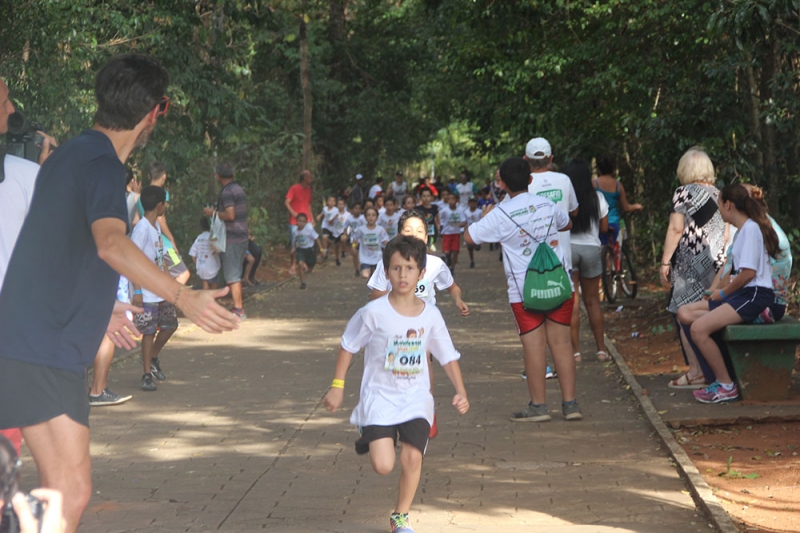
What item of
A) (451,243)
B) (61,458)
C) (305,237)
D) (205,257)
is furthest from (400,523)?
(451,243)

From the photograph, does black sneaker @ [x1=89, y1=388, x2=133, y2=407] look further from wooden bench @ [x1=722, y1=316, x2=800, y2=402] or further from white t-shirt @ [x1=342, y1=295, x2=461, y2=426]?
wooden bench @ [x1=722, y1=316, x2=800, y2=402]

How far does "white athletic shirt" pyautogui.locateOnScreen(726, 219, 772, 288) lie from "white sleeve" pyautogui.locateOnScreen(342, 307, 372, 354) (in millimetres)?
3944

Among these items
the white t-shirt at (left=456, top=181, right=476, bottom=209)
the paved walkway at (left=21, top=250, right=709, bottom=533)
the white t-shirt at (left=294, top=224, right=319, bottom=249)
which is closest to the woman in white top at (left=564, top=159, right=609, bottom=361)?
the paved walkway at (left=21, top=250, right=709, bottom=533)

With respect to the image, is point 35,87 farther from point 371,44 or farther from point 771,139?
point 371,44

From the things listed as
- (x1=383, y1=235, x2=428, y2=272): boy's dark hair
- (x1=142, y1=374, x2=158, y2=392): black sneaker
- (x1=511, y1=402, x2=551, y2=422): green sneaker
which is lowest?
(x1=511, y1=402, x2=551, y2=422): green sneaker

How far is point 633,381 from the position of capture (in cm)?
1017

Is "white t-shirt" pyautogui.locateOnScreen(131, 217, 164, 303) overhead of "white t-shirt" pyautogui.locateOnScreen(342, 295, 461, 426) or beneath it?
overhead

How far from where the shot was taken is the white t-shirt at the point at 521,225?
28.4 feet

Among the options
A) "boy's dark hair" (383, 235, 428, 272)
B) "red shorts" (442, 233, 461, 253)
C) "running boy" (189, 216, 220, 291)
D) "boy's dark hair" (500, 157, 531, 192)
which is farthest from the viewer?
"red shorts" (442, 233, 461, 253)

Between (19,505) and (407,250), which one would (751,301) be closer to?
(407,250)

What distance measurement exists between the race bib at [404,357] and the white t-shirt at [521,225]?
2.64m

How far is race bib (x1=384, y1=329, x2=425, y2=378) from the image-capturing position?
19.6ft

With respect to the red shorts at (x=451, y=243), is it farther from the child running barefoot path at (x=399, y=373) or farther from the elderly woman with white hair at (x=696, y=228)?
the child running barefoot path at (x=399, y=373)

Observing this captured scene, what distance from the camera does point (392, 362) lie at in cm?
597
